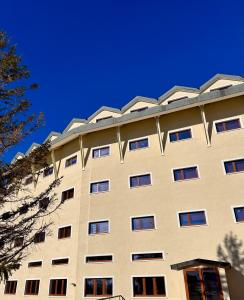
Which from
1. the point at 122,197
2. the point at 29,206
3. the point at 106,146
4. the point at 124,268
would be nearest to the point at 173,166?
the point at 122,197

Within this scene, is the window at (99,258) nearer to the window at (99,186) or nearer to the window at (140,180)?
the window at (99,186)

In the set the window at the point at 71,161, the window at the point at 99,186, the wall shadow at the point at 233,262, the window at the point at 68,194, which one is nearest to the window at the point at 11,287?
the window at the point at 68,194

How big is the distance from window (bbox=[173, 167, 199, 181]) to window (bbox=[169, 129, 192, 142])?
2.57m

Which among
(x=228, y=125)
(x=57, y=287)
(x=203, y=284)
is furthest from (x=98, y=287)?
(x=228, y=125)

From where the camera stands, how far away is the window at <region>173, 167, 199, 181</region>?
1959 centimetres

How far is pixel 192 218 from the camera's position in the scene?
18.2 metres

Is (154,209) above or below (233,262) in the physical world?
above

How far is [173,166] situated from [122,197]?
4518mm

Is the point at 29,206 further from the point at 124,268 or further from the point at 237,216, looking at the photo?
the point at 237,216

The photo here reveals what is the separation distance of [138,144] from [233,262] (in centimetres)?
1093

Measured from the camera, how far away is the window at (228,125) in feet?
64.6

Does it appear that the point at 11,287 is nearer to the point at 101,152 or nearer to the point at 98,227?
the point at 98,227

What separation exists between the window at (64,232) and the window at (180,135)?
10.9 metres

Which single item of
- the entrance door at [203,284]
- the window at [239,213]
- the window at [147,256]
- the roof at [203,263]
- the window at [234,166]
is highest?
the window at [234,166]
